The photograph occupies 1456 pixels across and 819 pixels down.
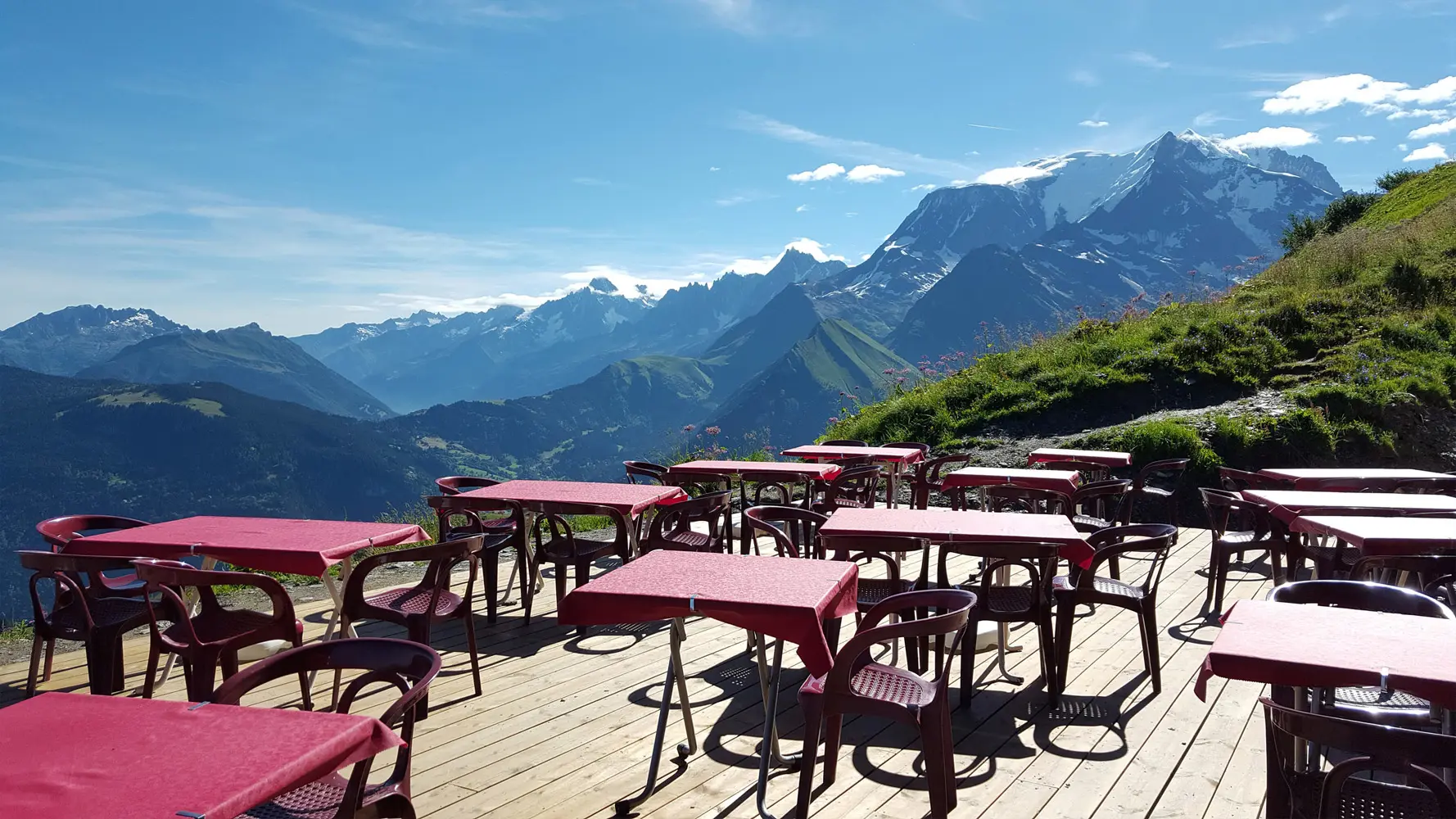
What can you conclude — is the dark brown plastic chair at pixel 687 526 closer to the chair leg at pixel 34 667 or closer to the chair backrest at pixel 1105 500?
the chair backrest at pixel 1105 500

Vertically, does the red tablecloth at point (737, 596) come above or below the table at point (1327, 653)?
above

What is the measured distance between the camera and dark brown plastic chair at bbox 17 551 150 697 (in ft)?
13.8

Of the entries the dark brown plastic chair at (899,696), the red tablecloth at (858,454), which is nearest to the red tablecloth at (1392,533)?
the dark brown plastic chair at (899,696)

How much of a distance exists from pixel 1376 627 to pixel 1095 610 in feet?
11.1

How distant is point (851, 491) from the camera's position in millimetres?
8070

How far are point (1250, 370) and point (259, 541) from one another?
1310 cm

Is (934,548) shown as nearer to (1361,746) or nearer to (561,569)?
(561,569)

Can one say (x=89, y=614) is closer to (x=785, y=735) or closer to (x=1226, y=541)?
(x=785, y=735)

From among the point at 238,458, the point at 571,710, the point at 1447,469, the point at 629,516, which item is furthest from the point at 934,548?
the point at 238,458

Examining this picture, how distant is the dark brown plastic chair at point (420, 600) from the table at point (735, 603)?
101cm

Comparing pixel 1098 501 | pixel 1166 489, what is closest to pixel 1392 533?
pixel 1098 501

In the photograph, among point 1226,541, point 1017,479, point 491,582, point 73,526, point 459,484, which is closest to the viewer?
point 73,526

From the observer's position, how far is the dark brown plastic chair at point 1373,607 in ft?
9.47

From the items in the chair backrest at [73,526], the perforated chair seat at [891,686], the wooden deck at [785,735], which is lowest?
the wooden deck at [785,735]
